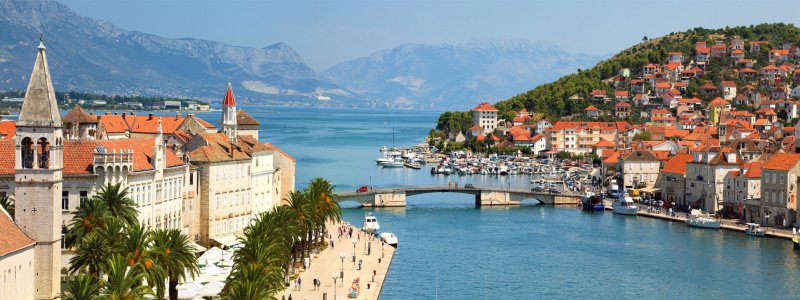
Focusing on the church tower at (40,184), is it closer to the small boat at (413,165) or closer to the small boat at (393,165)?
the small boat at (413,165)

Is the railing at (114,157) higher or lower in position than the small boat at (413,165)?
higher

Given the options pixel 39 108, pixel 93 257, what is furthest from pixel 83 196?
pixel 93 257

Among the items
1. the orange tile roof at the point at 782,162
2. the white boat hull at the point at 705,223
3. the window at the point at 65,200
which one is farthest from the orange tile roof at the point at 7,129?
the orange tile roof at the point at 782,162

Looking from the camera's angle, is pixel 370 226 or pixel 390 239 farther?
pixel 370 226

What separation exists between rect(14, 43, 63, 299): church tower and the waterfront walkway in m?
57.2

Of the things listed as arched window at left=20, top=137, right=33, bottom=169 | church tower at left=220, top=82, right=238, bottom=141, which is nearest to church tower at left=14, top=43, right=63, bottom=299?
arched window at left=20, top=137, right=33, bottom=169

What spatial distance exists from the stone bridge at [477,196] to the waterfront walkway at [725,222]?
192 inches

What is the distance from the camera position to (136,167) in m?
58.2

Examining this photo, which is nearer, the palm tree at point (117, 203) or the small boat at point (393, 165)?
the palm tree at point (117, 203)

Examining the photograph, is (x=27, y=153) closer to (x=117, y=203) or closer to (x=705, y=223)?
(x=117, y=203)

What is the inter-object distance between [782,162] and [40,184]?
63174 mm

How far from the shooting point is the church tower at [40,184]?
147ft

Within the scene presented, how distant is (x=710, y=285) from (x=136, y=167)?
33315mm

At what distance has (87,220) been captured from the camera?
158ft
